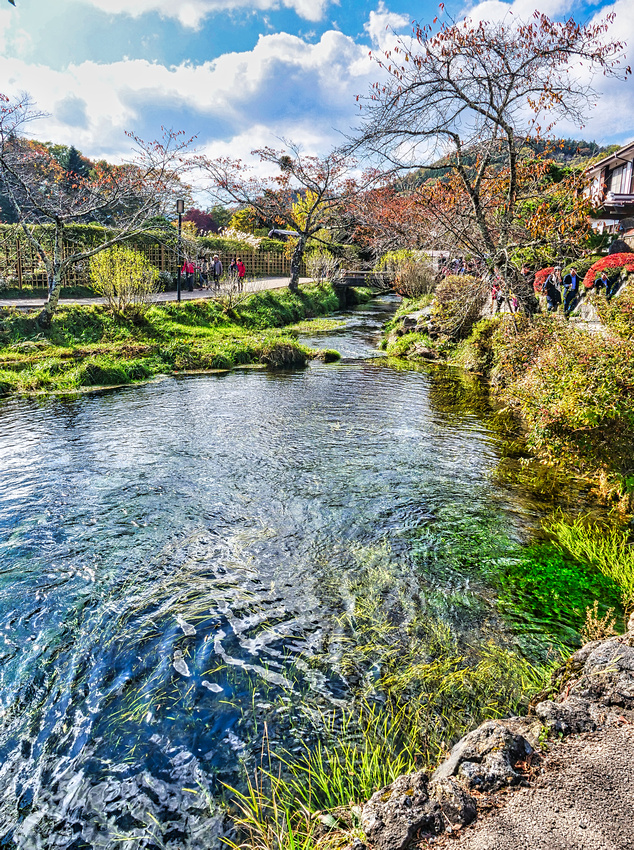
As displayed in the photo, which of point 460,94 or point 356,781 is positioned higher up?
point 460,94

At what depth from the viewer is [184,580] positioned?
4336 mm

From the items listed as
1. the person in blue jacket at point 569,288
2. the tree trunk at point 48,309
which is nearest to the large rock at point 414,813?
the tree trunk at point 48,309

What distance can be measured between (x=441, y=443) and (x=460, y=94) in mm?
7619

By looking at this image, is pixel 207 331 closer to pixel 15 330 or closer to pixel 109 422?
pixel 15 330

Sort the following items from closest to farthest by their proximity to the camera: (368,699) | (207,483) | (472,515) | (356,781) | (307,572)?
(356,781), (368,699), (307,572), (472,515), (207,483)

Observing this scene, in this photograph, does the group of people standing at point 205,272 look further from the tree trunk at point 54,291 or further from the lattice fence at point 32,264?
the tree trunk at point 54,291

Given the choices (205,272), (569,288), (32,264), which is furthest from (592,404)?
(205,272)

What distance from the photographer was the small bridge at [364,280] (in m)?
31.6

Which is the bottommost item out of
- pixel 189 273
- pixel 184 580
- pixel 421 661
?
pixel 421 661

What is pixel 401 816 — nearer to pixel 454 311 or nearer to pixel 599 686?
pixel 599 686

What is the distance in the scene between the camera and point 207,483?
635 cm

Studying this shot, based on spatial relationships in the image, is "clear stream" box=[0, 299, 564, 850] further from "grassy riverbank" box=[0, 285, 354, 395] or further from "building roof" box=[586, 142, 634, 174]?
"building roof" box=[586, 142, 634, 174]

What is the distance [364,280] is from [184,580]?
33684 mm

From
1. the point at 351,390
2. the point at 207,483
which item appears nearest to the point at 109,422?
the point at 207,483
